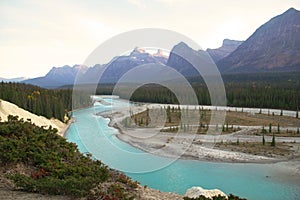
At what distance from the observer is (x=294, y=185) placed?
1967 cm

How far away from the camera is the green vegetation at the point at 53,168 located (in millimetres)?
9789

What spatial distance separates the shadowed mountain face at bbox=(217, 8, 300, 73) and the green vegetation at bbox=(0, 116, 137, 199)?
481 feet

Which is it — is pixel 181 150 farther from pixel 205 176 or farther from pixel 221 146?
pixel 205 176

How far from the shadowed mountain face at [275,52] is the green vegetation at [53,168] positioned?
146652 mm

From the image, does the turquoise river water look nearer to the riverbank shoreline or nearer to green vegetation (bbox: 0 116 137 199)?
the riverbank shoreline

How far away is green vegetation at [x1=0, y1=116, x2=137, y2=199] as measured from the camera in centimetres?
979

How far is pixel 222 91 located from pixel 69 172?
7156 cm

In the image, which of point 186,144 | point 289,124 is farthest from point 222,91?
point 186,144

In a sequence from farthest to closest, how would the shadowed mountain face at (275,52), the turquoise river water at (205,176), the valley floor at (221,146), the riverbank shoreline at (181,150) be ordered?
1. the shadowed mountain face at (275,52)
2. the valley floor at (221,146)
3. the riverbank shoreline at (181,150)
4. the turquoise river water at (205,176)

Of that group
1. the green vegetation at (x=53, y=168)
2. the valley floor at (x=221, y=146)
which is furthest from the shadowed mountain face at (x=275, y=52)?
the green vegetation at (x=53, y=168)

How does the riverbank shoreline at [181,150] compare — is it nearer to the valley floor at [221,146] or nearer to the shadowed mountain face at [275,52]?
the valley floor at [221,146]

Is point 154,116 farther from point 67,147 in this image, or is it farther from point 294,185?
point 67,147

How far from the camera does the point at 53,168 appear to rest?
11297 millimetres

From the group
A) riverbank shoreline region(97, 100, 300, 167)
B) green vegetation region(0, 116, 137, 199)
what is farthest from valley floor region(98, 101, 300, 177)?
green vegetation region(0, 116, 137, 199)
